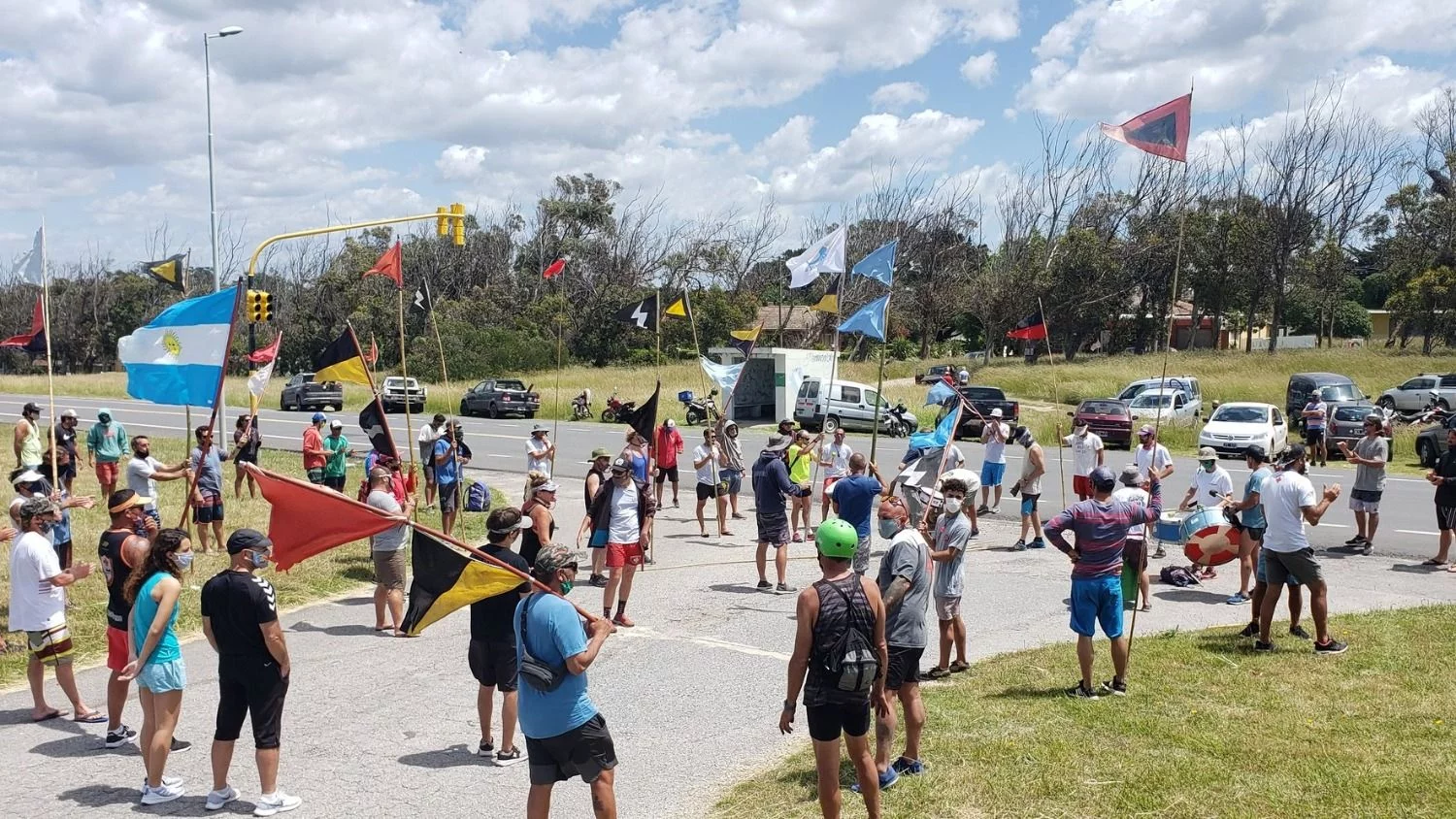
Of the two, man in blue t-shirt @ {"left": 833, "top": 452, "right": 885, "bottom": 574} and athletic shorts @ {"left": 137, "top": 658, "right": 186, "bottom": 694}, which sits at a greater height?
man in blue t-shirt @ {"left": 833, "top": 452, "right": 885, "bottom": 574}

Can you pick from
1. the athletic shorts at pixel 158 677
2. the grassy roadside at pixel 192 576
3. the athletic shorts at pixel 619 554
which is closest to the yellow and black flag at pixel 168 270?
the grassy roadside at pixel 192 576

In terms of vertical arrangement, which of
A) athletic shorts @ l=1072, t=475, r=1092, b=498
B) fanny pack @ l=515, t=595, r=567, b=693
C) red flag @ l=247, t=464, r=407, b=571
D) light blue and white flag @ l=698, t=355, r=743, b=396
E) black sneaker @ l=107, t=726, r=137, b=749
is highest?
light blue and white flag @ l=698, t=355, r=743, b=396

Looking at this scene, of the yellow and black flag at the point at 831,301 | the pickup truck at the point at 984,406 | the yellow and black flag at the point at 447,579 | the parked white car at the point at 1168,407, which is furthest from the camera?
the parked white car at the point at 1168,407

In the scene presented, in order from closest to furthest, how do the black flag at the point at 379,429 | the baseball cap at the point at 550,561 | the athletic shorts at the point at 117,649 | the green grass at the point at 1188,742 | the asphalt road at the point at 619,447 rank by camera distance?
the baseball cap at the point at 550,561, the green grass at the point at 1188,742, the athletic shorts at the point at 117,649, the black flag at the point at 379,429, the asphalt road at the point at 619,447

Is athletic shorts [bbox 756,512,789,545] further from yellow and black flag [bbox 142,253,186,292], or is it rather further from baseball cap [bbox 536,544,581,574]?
yellow and black flag [bbox 142,253,186,292]

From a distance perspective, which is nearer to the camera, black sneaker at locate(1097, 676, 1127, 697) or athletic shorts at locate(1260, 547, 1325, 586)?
black sneaker at locate(1097, 676, 1127, 697)

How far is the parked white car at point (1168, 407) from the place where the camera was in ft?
108

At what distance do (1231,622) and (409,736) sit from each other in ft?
24.3

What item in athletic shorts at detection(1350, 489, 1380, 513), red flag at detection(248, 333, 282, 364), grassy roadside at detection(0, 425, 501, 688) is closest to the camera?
grassy roadside at detection(0, 425, 501, 688)

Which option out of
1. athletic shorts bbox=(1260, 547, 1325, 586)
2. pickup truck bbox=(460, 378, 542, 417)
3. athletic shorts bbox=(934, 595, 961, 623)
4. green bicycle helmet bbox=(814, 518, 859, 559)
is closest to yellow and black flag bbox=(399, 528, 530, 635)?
green bicycle helmet bbox=(814, 518, 859, 559)

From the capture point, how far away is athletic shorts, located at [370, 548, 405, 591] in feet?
32.6

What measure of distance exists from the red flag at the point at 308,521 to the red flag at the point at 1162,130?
7442 mm

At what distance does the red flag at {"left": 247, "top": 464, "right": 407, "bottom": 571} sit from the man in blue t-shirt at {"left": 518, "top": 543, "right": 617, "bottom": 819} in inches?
47.0

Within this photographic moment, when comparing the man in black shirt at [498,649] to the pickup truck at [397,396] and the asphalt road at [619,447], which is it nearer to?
the asphalt road at [619,447]
